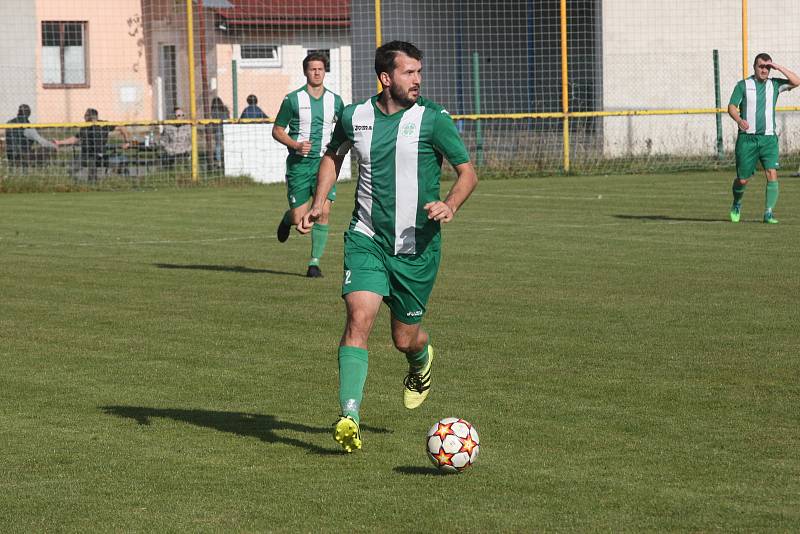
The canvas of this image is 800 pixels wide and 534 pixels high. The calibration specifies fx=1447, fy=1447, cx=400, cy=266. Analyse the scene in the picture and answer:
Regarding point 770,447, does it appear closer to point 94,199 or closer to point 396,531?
point 396,531

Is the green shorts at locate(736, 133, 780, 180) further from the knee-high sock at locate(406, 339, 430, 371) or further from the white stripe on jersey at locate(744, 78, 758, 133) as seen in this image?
the knee-high sock at locate(406, 339, 430, 371)

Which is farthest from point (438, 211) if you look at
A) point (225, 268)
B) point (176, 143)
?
point (176, 143)

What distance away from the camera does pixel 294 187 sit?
45.3ft

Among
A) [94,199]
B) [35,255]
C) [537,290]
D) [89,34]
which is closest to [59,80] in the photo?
[89,34]

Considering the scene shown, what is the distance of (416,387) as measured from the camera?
7.30 meters

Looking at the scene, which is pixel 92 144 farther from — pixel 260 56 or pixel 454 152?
pixel 454 152

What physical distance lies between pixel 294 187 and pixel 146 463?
298 inches

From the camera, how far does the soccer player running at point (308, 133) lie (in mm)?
13602

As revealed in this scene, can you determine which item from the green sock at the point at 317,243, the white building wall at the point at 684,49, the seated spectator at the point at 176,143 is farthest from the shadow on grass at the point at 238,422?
the white building wall at the point at 684,49

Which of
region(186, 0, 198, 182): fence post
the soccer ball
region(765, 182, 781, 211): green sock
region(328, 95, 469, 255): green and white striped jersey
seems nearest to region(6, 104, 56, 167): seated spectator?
region(186, 0, 198, 182): fence post

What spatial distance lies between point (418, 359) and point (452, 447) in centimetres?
124

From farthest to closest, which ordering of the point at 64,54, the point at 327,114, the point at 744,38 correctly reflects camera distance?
the point at 64,54 < the point at 744,38 < the point at 327,114

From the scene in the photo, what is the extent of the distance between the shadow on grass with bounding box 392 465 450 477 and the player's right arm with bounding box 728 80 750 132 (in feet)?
40.0

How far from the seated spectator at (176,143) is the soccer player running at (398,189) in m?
20.6
